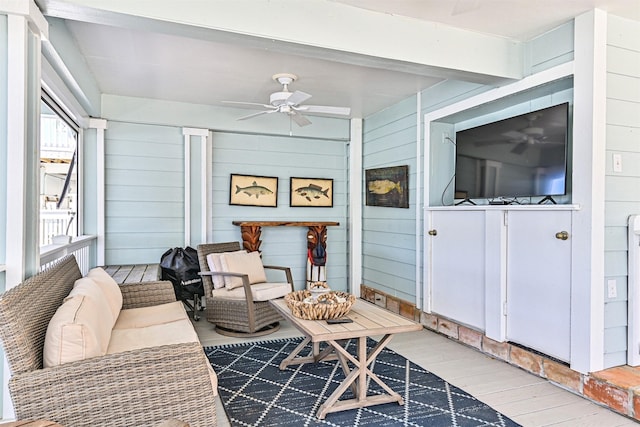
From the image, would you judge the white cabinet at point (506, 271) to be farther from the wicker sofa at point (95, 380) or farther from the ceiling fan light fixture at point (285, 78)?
the wicker sofa at point (95, 380)

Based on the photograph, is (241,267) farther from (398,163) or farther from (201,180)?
(398,163)

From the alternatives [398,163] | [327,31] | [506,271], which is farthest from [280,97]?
[506,271]

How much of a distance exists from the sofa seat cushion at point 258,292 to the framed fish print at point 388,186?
1657 mm

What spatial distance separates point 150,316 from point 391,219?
9.79ft

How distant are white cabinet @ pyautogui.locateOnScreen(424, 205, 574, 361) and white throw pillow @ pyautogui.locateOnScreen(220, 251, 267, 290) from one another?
182cm

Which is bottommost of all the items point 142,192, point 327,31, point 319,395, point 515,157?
point 319,395

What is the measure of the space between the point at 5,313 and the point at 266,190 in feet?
12.7

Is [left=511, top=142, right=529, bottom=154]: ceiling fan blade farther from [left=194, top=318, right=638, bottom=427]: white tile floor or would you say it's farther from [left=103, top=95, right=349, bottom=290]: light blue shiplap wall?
[left=103, top=95, right=349, bottom=290]: light blue shiplap wall

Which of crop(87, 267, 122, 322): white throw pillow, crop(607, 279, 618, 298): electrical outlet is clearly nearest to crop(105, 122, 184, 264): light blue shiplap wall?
crop(87, 267, 122, 322): white throw pillow

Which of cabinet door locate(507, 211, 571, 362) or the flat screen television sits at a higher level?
the flat screen television

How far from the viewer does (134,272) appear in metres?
4.16

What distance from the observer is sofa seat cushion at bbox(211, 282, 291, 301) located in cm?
394

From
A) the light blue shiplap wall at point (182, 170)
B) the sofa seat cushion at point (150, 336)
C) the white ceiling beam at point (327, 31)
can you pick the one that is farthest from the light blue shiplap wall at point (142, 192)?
the white ceiling beam at point (327, 31)

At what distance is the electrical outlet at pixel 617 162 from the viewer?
8.98 ft
